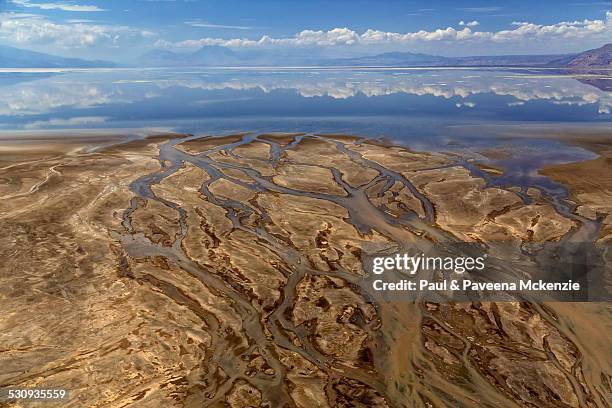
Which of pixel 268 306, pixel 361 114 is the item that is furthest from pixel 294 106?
pixel 268 306

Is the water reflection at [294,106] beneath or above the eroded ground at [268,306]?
above

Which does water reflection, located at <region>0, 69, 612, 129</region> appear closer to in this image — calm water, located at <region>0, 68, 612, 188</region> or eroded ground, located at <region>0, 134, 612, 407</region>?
calm water, located at <region>0, 68, 612, 188</region>

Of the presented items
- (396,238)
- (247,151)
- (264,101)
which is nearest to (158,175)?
(247,151)

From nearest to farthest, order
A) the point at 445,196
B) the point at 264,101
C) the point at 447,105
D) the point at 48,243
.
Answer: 1. the point at 48,243
2. the point at 445,196
3. the point at 447,105
4. the point at 264,101

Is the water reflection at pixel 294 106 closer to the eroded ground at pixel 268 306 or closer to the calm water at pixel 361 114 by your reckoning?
the calm water at pixel 361 114

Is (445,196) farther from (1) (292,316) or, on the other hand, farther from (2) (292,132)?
(2) (292,132)

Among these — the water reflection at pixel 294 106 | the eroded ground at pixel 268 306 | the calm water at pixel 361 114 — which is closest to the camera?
the eroded ground at pixel 268 306

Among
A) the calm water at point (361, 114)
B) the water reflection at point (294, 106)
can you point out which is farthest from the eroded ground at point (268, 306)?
the water reflection at point (294, 106)

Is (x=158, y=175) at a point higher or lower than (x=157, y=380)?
higher
